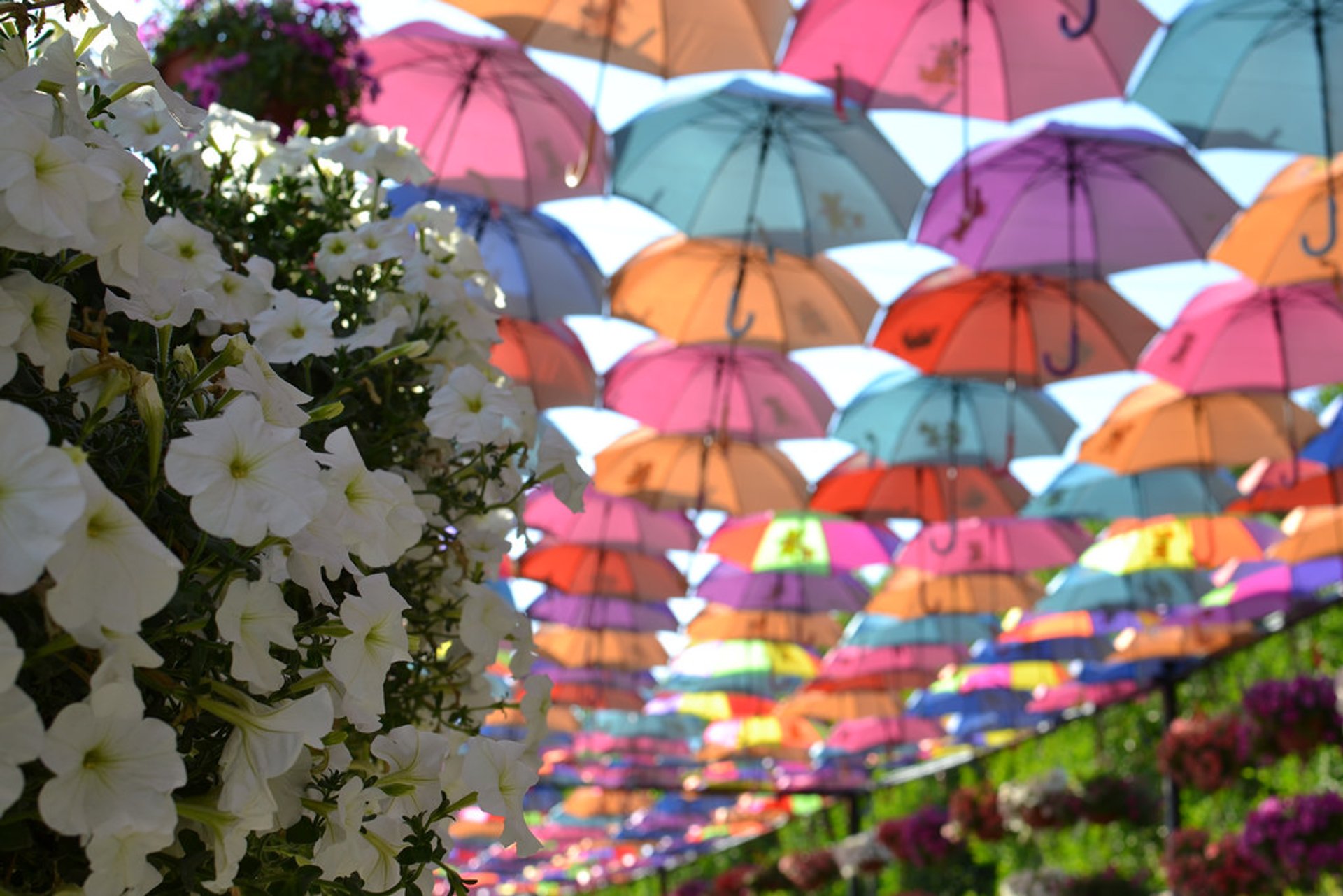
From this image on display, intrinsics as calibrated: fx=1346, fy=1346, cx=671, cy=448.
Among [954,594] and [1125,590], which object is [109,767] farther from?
[954,594]

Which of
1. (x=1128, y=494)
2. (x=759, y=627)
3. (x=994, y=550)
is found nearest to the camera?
(x=1128, y=494)

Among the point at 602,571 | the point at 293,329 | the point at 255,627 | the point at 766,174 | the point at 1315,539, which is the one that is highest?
the point at 766,174

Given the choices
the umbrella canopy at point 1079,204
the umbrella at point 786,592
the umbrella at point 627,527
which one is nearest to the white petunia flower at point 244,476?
the umbrella canopy at point 1079,204

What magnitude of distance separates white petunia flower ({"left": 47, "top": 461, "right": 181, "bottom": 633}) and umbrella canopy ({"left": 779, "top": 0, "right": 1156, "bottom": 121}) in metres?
4.77

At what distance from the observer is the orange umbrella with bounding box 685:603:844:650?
13211 mm

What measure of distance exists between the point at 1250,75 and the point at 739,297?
2.73 m

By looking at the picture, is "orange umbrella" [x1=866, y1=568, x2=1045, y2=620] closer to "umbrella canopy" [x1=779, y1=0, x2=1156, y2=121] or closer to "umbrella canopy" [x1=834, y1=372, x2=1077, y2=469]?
"umbrella canopy" [x1=834, y1=372, x2=1077, y2=469]

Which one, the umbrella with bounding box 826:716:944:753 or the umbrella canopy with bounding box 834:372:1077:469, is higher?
the umbrella canopy with bounding box 834:372:1077:469

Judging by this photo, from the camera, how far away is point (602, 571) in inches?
443

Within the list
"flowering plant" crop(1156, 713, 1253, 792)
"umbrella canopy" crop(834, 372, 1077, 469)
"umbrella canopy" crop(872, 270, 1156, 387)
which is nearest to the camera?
"umbrella canopy" crop(872, 270, 1156, 387)

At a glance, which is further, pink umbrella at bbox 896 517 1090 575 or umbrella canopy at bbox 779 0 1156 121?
pink umbrella at bbox 896 517 1090 575

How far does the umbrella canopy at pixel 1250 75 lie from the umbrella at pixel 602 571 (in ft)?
20.6

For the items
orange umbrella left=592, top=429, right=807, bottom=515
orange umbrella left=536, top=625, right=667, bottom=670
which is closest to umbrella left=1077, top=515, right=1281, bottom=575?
orange umbrella left=592, top=429, right=807, bottom=515

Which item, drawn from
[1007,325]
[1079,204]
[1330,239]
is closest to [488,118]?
[1079,204]
